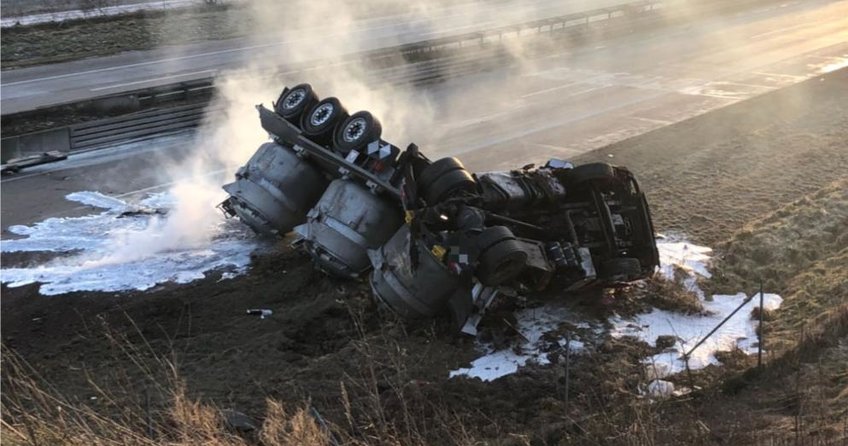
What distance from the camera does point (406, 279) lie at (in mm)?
8938

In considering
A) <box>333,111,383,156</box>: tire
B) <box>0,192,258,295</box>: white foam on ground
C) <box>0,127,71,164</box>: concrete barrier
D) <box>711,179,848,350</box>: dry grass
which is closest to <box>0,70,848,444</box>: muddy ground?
<box>711,179,848,350</box>: dry grass

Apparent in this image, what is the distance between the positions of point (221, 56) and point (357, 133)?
18157mm

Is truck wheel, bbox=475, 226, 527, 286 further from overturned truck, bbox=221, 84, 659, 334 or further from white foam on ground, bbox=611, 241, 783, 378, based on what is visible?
white foam on ground, bbox=611, 241, 783, 378

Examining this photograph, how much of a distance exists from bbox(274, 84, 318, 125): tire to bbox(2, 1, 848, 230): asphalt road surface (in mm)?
4122

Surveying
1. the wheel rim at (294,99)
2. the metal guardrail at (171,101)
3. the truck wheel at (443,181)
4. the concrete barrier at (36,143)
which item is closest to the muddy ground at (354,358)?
the truck wheel at (443,181)

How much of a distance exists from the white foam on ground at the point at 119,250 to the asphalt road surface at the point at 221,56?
8.11 m

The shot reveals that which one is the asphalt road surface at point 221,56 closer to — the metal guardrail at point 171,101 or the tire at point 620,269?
the metal guardrail at point 171,101

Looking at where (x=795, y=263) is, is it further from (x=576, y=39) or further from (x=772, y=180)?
(x=576, y=39)

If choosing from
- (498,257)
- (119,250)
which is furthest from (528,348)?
(119,250)

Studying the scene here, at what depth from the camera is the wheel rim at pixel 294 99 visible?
11633 mm

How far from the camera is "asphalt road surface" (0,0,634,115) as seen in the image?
858 inches

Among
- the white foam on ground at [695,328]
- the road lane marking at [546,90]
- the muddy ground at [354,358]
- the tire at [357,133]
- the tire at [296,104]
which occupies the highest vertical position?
the tire at [296,104]

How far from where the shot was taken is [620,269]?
9.42m

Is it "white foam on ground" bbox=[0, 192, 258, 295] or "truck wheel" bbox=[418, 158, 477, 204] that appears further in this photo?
"white foam on ground" bbox=[0, 192, 258, 295]
